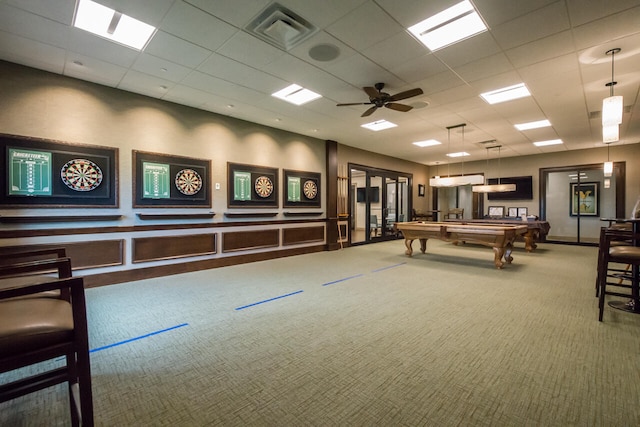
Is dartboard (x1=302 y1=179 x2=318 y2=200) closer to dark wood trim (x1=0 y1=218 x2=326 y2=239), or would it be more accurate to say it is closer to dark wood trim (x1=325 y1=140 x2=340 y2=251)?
dark wood trim (x1=325 y1=140 x2=340 y2=251)

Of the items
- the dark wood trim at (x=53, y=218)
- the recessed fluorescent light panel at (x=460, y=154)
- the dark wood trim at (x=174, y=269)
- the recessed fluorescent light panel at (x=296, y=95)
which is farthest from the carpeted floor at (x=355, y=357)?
the recessed fluorescent light panel at (x=460, y=154)

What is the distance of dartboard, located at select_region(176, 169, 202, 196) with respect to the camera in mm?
5004

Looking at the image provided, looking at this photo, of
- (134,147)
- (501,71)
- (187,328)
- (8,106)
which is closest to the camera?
(187,328)

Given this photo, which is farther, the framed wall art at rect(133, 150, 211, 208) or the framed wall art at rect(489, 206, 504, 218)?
the framed wall art at rect(489, 206, 504, 218)

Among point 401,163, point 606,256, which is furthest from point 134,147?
point 401,163

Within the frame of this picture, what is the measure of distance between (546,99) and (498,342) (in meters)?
4.48

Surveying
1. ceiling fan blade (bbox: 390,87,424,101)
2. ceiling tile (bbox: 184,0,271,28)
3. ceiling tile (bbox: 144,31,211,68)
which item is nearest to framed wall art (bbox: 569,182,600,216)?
ceiling fan blade (bbox: 390,87,424,101)

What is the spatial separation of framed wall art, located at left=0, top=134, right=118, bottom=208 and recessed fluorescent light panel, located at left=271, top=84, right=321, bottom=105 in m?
2.77

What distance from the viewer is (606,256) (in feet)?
9.24

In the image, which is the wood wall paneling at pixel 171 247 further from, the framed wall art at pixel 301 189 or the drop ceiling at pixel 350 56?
the drop ceiling at pixel 350 56

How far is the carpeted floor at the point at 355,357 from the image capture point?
1.58 metres

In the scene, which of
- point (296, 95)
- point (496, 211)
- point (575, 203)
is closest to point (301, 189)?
point (296, 95)

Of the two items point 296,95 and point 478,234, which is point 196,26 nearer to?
point 296,95

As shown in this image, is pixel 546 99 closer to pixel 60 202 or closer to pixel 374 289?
pixel 374 289
